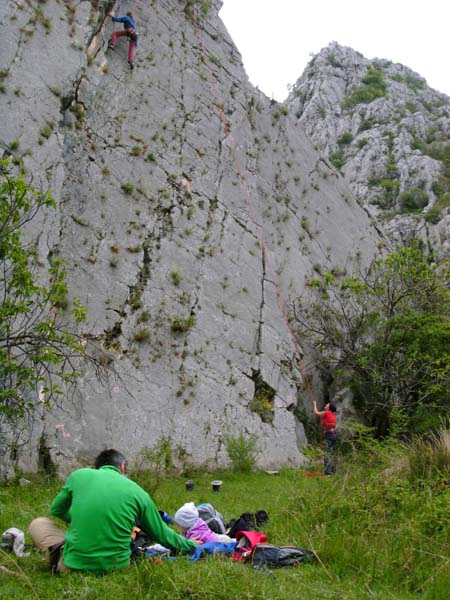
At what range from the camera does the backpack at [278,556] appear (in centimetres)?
448

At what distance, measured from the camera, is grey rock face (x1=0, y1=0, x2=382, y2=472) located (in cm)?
1125

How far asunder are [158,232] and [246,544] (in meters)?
9.56

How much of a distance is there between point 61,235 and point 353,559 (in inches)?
365

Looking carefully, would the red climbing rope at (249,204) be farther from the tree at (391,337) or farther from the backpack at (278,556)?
the backpack at (278,556)

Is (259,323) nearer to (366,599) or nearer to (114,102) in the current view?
(114,102)

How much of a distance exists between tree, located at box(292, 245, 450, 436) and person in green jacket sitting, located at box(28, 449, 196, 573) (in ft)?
35.2

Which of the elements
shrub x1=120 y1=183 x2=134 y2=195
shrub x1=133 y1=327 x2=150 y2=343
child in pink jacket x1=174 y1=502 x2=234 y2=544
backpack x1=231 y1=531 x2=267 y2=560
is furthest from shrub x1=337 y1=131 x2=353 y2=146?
backpack x1=231 y1=531 x2=267 y2=560

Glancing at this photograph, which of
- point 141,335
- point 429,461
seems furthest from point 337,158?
point 429,461

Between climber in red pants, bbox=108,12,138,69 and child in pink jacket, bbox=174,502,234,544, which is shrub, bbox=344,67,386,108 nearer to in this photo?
climber in red pants, bbox=108,12,138,69

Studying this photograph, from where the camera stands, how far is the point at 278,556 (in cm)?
452

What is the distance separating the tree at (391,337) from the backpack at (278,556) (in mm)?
9636

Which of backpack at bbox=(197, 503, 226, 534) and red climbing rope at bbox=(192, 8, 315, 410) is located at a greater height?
red climbing rope at bbox=(192, 8, 315, 410)

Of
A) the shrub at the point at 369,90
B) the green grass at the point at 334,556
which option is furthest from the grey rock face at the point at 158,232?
the shrub at the point at 369,90

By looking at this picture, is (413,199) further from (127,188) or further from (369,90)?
(127,188)
